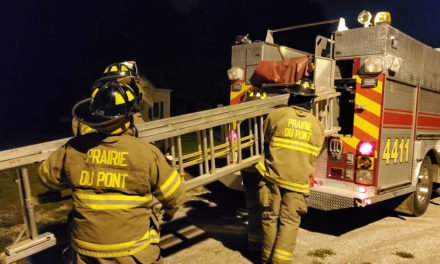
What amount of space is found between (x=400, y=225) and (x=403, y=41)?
8.08ft

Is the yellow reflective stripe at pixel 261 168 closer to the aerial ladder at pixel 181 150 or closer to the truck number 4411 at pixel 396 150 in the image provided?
the aerial ladder at pixel 181 150

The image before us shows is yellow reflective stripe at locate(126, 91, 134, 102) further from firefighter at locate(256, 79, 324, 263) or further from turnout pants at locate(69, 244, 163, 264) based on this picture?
firefighter at locate(256, 79, 324, 263)

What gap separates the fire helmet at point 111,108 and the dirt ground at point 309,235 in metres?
2.25

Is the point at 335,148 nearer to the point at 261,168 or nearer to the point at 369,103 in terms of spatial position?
the point at 369,103

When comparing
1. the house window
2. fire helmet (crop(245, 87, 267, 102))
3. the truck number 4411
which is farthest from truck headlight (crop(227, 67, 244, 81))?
the house window

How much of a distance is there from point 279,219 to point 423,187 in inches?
132

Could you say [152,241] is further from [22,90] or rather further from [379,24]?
[22,90]

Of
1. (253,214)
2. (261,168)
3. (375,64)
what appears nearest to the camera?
(261,168)

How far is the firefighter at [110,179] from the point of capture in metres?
2.02

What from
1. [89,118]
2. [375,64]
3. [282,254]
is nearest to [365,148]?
[375,64]

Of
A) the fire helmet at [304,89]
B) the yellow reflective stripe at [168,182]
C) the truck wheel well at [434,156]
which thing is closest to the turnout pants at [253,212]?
the fire helmet at [304,89]

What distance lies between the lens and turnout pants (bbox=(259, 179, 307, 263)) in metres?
3.40

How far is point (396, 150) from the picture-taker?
190 inches

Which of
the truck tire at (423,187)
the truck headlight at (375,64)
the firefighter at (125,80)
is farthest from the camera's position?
the truck tire at (423,187)
